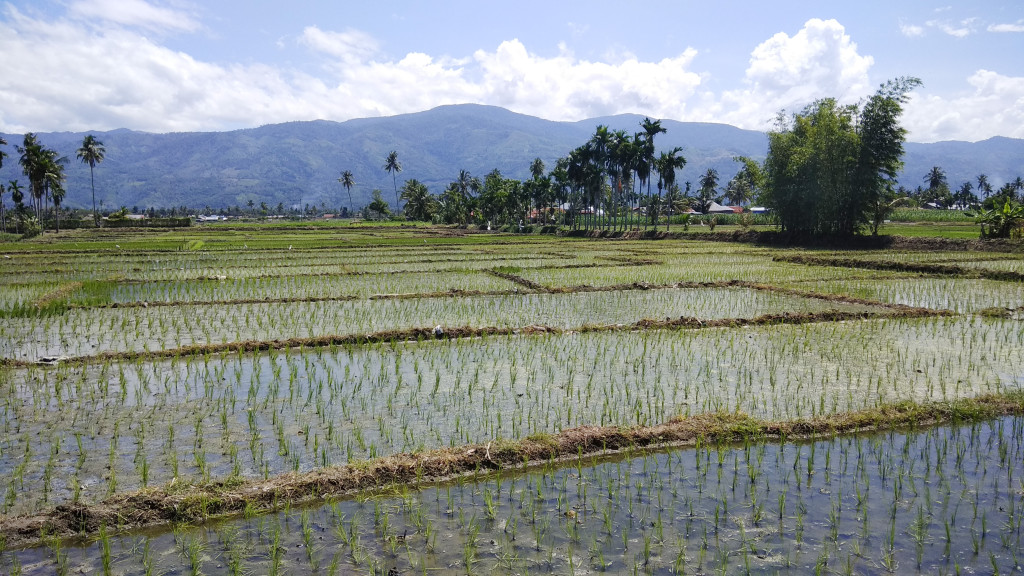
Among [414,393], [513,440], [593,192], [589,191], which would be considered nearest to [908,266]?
[414,393]

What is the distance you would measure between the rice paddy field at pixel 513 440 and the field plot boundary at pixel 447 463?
17 millimetres

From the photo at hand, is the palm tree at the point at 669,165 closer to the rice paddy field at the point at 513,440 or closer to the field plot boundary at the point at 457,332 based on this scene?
the rice paddy field at the point at 513,440

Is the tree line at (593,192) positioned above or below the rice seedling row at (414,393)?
above

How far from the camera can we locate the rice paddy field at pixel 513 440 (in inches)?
139

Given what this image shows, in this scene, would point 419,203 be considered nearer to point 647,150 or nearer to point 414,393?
point 647,150

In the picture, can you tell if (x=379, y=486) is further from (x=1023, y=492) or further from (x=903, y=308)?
(x=903, y=308)

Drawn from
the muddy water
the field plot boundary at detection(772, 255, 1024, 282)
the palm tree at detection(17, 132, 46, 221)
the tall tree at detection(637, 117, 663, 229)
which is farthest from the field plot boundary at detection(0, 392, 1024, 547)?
the palm tree at detection(17, 132, 46, 221)

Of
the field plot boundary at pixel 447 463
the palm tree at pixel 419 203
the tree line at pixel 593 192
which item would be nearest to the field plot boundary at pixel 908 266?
the field plot boundary at pixel 447 463

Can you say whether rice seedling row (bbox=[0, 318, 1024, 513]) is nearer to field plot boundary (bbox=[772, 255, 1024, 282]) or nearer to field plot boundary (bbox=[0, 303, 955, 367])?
field plot boundary (bbox=[0, 303, 955, 367])

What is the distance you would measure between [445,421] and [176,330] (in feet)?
19.6

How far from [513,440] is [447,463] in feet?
2.19

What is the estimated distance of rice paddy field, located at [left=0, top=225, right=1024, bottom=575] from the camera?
3.52m

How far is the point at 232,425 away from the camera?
542 centimetres

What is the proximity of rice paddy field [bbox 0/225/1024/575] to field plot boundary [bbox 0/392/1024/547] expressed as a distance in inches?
0.7
